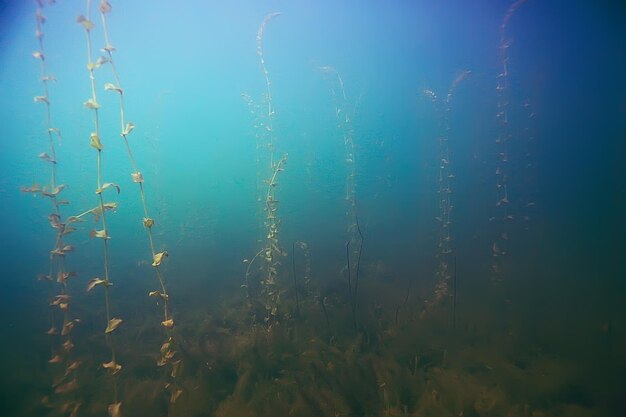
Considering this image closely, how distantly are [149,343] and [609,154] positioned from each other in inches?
190

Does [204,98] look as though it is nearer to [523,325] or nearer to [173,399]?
[173,399]

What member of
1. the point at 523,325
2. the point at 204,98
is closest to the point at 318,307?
the point at 523,325

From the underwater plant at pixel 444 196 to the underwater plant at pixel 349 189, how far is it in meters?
0.77

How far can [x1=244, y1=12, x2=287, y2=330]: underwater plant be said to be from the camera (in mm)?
2707

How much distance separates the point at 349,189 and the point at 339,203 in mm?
186

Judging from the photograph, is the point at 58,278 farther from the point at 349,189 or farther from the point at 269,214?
the point at 349,189

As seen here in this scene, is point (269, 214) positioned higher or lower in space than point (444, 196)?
lower

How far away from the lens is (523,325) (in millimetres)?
2854

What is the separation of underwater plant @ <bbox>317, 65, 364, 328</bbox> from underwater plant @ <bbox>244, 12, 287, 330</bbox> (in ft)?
2.03

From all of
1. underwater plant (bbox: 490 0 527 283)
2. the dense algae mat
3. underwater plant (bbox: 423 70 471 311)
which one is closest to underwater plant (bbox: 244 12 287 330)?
the dense algae mat

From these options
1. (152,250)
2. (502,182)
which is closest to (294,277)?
(152,250)

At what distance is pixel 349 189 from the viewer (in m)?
2.96

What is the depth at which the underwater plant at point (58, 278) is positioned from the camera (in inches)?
80.0

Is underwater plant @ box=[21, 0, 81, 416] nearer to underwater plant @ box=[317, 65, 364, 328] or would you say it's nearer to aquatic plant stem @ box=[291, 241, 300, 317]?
aquatic plant stem @ box=[291, 241, 300, 317]
